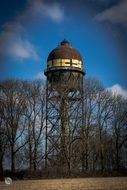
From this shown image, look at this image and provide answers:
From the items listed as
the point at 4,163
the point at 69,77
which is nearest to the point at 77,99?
the point at 69,77

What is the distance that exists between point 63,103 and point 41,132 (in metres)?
3.21

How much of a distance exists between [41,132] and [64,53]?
23.9 feet

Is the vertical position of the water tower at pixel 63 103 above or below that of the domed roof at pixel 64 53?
below

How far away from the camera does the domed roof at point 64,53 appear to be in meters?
43.6

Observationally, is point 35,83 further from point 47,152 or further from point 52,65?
point 47,152

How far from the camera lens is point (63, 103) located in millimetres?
43219

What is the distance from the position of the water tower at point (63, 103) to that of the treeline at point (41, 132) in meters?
0.39

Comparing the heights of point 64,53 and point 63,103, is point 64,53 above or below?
above

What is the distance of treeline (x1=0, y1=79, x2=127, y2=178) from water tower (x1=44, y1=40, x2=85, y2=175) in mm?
388

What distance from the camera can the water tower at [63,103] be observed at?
4262 cm

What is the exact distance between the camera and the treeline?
41750mm

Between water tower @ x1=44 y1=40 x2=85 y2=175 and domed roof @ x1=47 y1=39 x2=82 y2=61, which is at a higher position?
domed roof @ x1=47 y1=39 x2=82 y2=61

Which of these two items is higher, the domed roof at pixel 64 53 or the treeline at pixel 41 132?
the domed roof at pixel 64 53

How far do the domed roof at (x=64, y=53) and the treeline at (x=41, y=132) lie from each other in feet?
9.20
